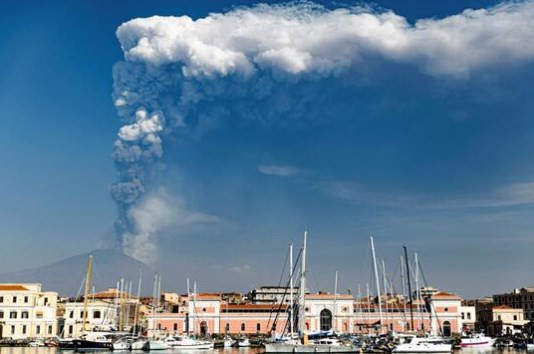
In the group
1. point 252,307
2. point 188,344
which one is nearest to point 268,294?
point 252,307

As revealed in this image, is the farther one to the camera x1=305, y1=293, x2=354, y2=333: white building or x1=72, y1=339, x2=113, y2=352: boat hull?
x1=305, y1=293, x2=354, y2=333: white building

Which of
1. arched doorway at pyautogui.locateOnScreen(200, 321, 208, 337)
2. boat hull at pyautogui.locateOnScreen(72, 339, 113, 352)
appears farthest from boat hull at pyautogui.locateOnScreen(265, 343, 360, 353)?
arched doorway at pyautogui.locateOnScreen(200, 321, 208, 337)

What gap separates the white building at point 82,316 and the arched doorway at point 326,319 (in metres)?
27.4

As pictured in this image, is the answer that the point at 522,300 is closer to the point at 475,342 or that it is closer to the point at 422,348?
the point at 475,342

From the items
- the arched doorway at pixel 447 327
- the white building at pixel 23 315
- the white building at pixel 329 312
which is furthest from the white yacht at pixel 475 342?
the white building at pixel 23 315

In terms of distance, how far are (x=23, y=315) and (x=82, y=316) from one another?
25.3 ft

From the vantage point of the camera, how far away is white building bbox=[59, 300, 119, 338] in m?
89.9

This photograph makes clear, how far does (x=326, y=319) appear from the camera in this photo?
306ft

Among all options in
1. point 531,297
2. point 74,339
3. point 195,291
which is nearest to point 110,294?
point 195,291

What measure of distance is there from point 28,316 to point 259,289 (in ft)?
113

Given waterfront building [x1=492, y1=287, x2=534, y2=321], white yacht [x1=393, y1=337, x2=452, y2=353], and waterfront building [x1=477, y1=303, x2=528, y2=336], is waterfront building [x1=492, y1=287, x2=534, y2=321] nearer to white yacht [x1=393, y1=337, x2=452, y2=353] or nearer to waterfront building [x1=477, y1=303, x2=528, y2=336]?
waterfront building [x1=477, y1=303, x2=528, y2=336]

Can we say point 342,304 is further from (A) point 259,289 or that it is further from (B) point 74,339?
(B) point 74,339

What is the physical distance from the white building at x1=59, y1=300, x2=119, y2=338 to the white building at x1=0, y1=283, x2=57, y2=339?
2129 millimetres

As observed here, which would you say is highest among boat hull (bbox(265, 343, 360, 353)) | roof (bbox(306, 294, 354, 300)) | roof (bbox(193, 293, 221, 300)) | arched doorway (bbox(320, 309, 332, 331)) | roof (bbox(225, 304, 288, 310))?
roof (bbox(306, 294, 354, 300))
